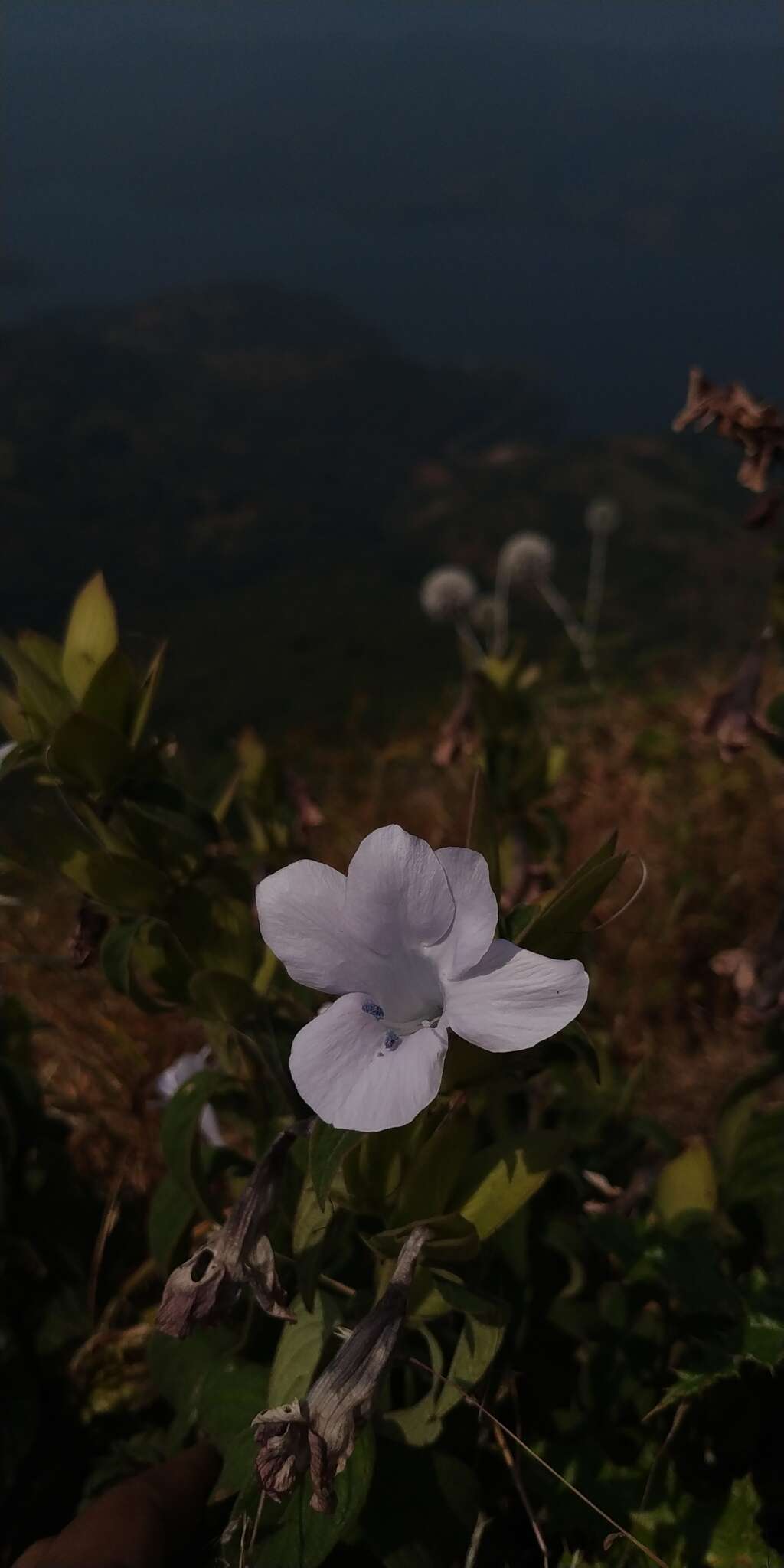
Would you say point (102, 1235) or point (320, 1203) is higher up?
point (320, 1203)

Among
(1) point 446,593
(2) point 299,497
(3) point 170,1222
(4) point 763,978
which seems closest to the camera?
(3) point 170,1222

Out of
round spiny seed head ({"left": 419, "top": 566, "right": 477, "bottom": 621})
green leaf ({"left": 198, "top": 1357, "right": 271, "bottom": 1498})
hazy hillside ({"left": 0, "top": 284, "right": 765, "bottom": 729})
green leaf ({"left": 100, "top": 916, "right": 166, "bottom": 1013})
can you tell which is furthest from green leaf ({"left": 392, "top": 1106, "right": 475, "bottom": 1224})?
hazy hillside ({"left": 0, "top": 284, "right": 765, "bottom": 729})

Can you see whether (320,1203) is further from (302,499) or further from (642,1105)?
(302,499)

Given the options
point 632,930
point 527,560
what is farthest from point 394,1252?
point 527,560

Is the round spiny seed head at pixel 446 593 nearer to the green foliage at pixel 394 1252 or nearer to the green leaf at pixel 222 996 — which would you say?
the green foliage at pixel 394 1252

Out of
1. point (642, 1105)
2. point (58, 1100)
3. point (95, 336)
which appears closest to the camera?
point (58, 1100)

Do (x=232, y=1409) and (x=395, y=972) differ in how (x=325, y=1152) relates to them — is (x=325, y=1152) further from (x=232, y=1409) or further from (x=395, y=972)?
(x=232, y=1409)

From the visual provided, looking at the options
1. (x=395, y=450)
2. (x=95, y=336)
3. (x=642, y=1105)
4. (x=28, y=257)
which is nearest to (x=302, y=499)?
(x=395, y=450)

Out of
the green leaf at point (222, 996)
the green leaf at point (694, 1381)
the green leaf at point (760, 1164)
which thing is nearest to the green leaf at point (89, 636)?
the green leaf at point (222, 996)
